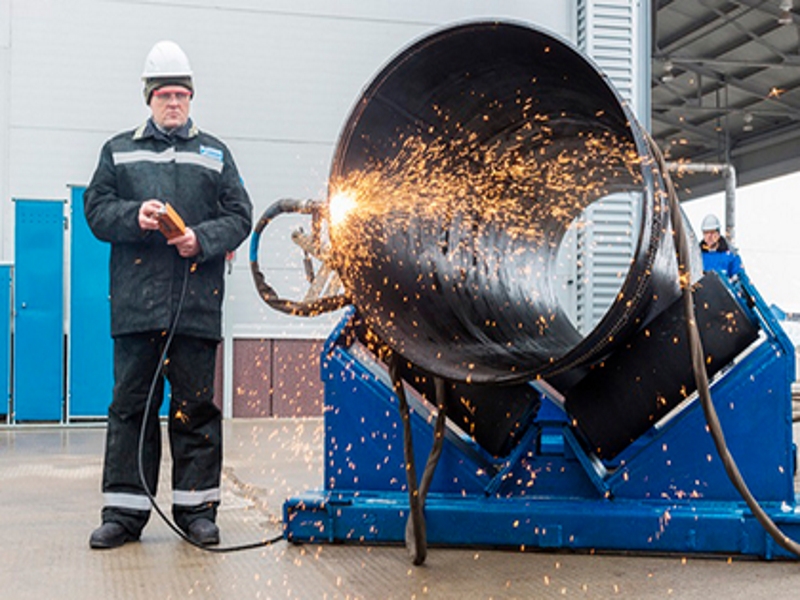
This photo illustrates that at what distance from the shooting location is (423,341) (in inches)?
112

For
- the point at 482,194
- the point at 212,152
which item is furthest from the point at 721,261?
the point at 212,152

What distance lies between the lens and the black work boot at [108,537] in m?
3.04

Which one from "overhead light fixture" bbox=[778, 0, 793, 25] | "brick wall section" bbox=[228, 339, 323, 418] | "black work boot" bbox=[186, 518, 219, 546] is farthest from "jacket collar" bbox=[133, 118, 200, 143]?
"overhead light fixture" bbox=[778, 0, 793, 25]

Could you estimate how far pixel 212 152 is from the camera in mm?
3244

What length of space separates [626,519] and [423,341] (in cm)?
77

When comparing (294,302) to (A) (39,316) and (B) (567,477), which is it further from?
(A) (39,316)

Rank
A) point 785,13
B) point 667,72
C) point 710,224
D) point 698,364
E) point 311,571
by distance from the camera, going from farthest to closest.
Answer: point 667,72 < point 785,13 < point 710,224 < point 311,571 < point 698,364

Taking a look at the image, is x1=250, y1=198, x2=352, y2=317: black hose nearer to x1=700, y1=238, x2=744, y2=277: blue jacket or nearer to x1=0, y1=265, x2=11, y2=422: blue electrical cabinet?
x1=700, y1=238, x2=744, y2=277: blue jacket

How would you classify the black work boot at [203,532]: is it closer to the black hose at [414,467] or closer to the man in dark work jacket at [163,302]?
the man in dark work jacket at [163,302]

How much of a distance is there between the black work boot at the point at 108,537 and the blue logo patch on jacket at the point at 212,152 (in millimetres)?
1201

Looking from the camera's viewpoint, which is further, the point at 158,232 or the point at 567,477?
the point at 158,232

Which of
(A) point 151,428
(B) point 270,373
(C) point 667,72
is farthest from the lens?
(C) point 667,72

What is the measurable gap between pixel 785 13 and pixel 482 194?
1103cm

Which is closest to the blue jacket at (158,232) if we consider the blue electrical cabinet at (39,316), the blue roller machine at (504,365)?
the blue roller machine at (504,365)
